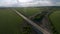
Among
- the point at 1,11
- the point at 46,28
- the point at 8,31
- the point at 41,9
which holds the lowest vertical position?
the point at 8,31

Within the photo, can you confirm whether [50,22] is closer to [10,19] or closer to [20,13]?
[20,13]

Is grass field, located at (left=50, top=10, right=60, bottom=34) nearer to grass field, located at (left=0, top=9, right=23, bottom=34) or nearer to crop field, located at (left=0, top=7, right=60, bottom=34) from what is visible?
crop field, located at (left=0, top=7, right=60, bottom=34)

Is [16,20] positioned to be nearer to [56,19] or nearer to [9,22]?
[9,22]

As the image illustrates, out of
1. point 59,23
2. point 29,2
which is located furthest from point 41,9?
point 59,23

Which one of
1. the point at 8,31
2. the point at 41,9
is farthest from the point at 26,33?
the point at 41,9

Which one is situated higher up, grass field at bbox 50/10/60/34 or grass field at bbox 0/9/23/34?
grass field at bbox 50/10/60/34

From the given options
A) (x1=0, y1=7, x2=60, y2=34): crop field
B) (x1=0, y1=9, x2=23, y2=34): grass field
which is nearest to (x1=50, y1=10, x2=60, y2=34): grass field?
(x1=0, y1=7, x2=60, y2=34): crop field

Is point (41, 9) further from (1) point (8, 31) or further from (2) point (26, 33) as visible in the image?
(1) point (8, 31)

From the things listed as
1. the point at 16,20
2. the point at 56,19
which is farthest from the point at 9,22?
the point at 56,19

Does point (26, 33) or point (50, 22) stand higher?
point (50, 22)
